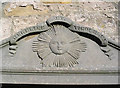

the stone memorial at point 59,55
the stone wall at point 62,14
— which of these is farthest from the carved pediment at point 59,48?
the stone wall at point 62,14

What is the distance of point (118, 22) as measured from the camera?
2.87m

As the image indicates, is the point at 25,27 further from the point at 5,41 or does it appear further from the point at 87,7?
the point at 87,7

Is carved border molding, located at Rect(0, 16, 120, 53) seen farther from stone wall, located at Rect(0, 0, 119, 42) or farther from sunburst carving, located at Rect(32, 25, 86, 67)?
stone wall, located at Rect(0, 0, 119, 42)

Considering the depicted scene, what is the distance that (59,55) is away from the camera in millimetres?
2582

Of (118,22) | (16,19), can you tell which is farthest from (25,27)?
(118,22)

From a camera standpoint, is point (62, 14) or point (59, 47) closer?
point (59, 47)

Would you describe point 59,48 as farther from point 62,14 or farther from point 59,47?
point 62,14

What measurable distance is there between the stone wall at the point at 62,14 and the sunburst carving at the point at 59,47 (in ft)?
0.82

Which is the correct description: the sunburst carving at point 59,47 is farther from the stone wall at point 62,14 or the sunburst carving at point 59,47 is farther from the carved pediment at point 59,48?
the stone wall at point 62,14

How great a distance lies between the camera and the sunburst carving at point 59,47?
2.56 metres

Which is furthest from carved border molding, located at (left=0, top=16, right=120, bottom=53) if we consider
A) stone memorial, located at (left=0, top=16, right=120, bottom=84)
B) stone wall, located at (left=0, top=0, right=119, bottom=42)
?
stone wall, located at (left=0, top=0, right=119, bottom=42)

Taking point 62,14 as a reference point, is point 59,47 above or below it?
below

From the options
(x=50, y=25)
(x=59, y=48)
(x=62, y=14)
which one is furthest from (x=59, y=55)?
(x=62, y=14)

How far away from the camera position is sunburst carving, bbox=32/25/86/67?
2.56m
